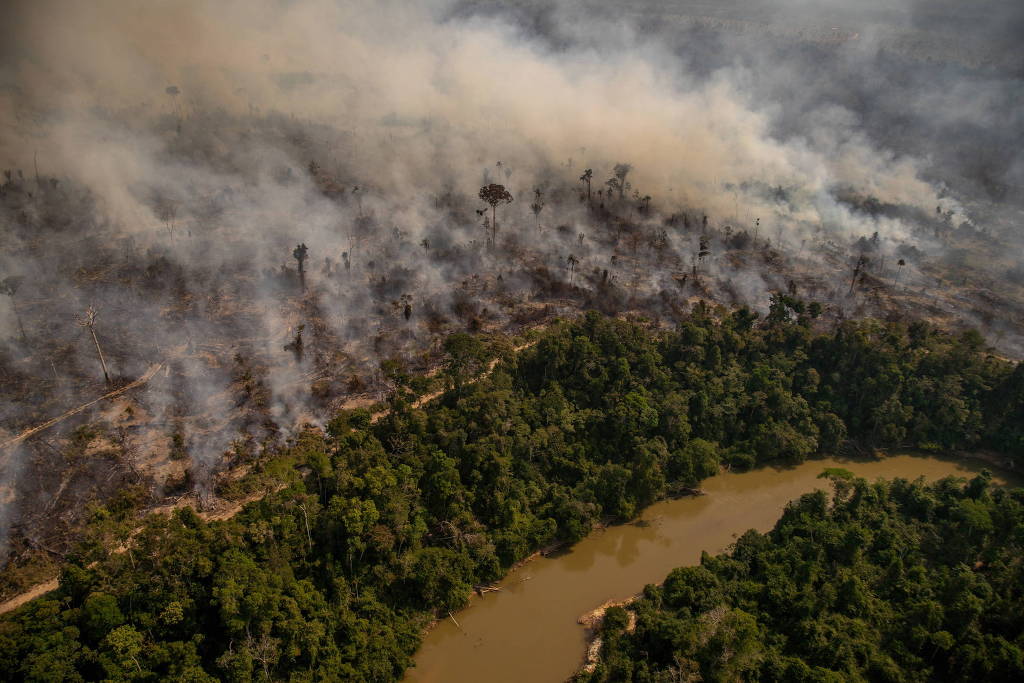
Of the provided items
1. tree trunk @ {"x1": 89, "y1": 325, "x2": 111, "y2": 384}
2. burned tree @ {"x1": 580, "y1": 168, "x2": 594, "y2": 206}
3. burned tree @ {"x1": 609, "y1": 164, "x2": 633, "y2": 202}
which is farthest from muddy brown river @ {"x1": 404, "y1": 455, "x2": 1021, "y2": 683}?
burned tree @ {"x1": 609, "y1": 164, "x2": 633, "y2": 202}

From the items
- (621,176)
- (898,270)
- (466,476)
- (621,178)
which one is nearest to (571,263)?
(621,176)

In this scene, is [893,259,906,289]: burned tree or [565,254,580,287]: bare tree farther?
[893,259,906,289]: burned tree

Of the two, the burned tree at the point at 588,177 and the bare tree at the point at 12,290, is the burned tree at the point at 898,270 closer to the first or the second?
the burned tree at the point at 588,177

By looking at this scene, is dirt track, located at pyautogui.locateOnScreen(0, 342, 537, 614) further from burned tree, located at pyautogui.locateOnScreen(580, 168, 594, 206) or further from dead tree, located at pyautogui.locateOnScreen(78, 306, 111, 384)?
burned tree, located at pyautogui.locateOnScreen(580, 168, 594, 206)

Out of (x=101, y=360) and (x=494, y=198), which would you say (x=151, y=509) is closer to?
(x=101, y=360)

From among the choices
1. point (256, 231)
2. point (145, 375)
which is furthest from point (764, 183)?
point (145, 375)
